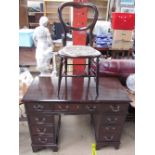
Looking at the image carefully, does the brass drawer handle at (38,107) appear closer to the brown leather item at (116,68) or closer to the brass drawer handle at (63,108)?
the brass drawer handle at (63,108)

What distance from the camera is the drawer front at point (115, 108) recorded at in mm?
1449

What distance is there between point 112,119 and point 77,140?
452 millimetres

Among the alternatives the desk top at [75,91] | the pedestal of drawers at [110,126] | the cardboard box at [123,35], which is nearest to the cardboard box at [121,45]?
the cardboard box at [123,35]

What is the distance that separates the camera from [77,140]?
175 cm

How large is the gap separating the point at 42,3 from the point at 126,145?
375 cm

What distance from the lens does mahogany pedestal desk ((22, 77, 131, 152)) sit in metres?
1.42

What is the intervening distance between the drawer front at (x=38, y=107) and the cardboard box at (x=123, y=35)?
227 cm

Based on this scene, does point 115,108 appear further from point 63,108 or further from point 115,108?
point 63,108

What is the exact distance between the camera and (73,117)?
6.93 ft

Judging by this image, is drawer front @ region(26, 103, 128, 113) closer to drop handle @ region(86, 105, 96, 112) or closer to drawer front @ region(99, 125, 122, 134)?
drop handle @ region(86, 105, 96, 112)

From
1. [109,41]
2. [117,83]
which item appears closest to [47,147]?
[117,83]
